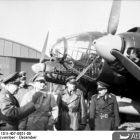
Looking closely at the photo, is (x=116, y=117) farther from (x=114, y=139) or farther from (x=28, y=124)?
(x=28, y=124)

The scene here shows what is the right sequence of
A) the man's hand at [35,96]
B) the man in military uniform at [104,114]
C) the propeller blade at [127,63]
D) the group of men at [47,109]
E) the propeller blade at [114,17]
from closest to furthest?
the group of men at [47,109] → the man's hand at [35,96] → the man in military uniform at [104,114] → the propeller blade at [127,63] → the propeller blade at [114,17]

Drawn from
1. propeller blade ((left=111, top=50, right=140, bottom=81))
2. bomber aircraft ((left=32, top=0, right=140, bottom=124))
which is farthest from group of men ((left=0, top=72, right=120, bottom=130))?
bomber aircraft ((left=32, top=0, right=140, bottom=124))

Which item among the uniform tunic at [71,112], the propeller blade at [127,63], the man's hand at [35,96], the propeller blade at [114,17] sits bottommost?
the uniform tunic at [71,112]

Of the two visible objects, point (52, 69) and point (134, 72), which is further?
point (52, 69)

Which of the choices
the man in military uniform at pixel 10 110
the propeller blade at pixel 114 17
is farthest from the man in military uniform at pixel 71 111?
the propeller blade at pixel 114 17

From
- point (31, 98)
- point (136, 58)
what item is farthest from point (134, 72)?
point (31, 98)

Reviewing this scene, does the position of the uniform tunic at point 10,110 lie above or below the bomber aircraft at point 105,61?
below

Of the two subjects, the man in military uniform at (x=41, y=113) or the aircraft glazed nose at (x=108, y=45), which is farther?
the aircraft glazed nose at (x=108, y=45)

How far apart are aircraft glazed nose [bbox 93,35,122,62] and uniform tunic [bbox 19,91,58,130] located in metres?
1.64

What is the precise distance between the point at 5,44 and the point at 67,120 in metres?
4.64

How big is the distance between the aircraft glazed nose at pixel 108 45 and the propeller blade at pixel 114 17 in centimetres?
73

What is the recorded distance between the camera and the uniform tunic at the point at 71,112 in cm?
575

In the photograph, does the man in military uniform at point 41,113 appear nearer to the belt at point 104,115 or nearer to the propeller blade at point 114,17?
the belt at point 104,115

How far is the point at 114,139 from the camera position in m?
4.28
